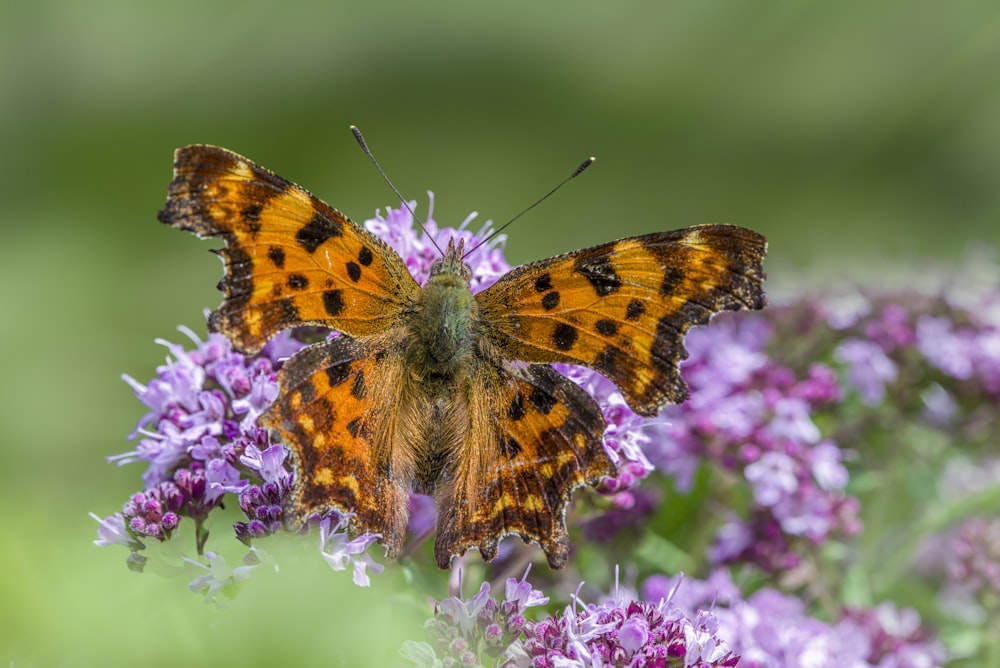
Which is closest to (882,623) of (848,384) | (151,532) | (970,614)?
(970,614)

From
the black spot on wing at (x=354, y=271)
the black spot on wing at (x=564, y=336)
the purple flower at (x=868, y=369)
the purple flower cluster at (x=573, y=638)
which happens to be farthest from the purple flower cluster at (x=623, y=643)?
the purple flower at (x=868, y=369)

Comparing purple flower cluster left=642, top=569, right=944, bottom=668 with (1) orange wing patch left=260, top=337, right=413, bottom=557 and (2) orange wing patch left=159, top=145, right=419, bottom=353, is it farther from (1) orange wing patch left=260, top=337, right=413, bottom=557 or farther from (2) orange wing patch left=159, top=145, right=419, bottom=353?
(2) orange wing patch left=159, top=145, right=419, bottom=353

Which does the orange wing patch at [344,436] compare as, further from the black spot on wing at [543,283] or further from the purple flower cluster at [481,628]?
the black spot on wing at [543,283]

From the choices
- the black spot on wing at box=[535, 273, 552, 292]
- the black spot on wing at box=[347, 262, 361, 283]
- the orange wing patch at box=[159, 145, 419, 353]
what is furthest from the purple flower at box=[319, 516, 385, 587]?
the black spot on wing at box=[535, 273, 552, 292]

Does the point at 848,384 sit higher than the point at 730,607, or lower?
higher

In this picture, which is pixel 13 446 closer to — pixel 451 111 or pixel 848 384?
pixel 451 111

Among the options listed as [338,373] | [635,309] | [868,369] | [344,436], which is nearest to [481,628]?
[344,436]

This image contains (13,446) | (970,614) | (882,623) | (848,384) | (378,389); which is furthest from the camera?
(13,446)
